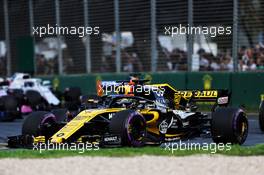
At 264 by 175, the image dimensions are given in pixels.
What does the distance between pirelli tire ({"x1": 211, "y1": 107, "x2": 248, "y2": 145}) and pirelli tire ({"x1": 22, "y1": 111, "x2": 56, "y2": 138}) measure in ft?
10.2

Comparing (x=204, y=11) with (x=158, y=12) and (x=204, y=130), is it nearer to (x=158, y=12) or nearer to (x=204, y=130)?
(x=158, y=12)

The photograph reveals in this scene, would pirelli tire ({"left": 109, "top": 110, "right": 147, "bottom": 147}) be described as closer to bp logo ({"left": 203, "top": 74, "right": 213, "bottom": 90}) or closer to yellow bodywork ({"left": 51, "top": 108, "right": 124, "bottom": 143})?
yellow bodywork ({"left": 51, "top": 108, "right": 124, "bottom": 143})

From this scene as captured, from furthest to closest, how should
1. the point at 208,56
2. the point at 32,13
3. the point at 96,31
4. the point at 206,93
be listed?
the point at 32,13 < the point at 96,31 < the point at 208,56 < the point at 206,93

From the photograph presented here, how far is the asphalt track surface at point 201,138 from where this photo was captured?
12711 millimetres

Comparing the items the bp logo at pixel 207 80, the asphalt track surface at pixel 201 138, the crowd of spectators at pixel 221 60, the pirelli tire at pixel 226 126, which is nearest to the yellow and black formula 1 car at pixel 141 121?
the pirelli tire at pixel 226 126

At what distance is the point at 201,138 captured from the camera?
1326cm

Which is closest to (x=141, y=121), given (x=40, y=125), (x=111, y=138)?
(x=111, y=138)

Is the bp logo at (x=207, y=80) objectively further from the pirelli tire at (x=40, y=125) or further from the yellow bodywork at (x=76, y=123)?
the pirelli tire at (x=40, y=125)

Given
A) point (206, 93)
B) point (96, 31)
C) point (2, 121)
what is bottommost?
point (2, 121)

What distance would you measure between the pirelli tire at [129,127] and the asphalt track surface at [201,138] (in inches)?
68.5

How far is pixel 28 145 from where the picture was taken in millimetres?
11742

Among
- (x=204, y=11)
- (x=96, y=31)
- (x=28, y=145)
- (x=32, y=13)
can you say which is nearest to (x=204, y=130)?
(x=28, y=145)

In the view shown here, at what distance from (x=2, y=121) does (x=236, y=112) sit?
10.1 meters

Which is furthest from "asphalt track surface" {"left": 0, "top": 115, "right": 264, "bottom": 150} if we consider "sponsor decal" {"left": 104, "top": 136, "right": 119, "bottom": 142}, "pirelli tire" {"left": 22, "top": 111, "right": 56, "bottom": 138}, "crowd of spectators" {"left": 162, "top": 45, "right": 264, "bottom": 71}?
"crowd of spectators" {"left": 162, "top": 45, "right": 264, "bottom": 71}
